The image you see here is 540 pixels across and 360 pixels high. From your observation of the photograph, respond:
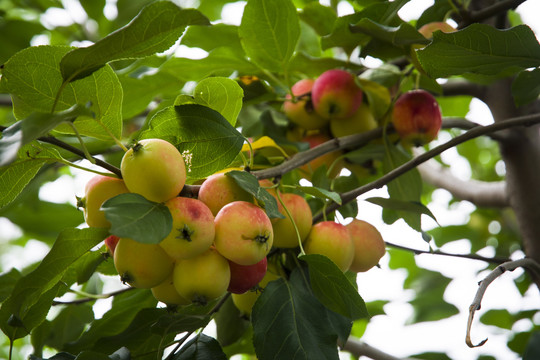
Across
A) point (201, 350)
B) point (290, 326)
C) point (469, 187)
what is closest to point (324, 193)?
point (290, 326)

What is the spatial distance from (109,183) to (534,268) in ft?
2.26

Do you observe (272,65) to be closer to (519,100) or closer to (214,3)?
(519,100)

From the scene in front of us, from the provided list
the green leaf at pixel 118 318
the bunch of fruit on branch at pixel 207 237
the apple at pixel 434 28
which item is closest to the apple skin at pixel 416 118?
the apple at pixel 434 28

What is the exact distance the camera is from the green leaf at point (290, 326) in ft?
2.43

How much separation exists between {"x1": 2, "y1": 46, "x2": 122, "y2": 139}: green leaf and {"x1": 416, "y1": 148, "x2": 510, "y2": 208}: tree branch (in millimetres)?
928

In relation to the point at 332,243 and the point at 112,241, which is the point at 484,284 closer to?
the point at 332,243

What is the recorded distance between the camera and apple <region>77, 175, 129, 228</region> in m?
0.67

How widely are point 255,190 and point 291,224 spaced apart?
0.16m

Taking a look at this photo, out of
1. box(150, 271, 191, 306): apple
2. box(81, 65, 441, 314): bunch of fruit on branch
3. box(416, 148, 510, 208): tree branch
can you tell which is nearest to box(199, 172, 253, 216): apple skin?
box(81, 65, 441, 314): bunch of fruit on branch

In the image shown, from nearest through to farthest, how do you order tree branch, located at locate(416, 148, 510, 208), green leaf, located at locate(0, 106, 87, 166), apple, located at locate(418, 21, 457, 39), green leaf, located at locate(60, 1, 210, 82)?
green leaf, located at locate(0, 106, 87, 166) < green leaf, located at locate(60, 1, 210, 82) < apple, located at locate(418, 21, 457, 39) < tree branch, located at locate(416, 148, 510, 208)

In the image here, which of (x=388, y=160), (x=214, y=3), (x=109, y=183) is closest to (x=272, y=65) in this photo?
(x=388, y=160)

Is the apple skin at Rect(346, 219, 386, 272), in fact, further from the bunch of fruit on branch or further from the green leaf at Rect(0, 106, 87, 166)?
the green leaf at Rect(0, 106, 87, 166)

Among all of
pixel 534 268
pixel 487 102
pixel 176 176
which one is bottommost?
pixel 534 268

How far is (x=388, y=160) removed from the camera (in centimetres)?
108
